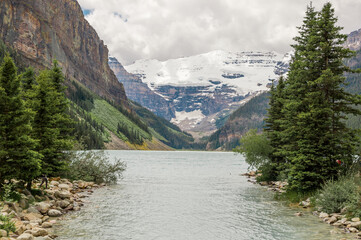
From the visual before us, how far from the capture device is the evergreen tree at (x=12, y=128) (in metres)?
22.0

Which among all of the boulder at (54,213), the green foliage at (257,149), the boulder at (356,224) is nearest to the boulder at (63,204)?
the boulder at (54,213)

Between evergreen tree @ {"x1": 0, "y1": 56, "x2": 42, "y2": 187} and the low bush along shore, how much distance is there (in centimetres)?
2154

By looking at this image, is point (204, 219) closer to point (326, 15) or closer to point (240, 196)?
point (240, 196)

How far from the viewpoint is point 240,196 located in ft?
128

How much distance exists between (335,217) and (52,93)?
84.1 ft

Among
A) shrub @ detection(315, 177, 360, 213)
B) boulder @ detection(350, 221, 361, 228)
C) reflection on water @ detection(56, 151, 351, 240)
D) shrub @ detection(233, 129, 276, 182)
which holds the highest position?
shrub @ detection(233, 129, 276, 182)

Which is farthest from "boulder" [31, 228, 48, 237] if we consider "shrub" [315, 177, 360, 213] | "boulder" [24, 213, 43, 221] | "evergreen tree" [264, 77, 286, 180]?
"evergreen tree" [264, 77, 286, 180]

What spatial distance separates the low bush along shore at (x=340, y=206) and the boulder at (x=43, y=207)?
20.3 m

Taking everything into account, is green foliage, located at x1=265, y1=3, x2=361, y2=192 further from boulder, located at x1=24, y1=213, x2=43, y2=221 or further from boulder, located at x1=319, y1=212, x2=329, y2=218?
boulder, located at x1=24, y1=213, x2=43, y2=221

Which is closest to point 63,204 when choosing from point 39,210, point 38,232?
point 39,210

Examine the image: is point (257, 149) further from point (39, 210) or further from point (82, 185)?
point (39, 210)

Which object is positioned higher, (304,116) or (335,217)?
(304,116)

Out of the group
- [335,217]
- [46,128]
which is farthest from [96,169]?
[335,217]

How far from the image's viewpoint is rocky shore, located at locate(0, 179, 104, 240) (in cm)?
1878
